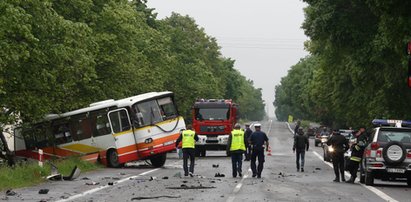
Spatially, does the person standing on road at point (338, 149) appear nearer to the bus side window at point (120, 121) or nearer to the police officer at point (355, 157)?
the police officer at point (355, 157)

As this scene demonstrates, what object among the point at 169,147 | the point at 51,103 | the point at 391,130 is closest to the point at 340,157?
the point at 391,130

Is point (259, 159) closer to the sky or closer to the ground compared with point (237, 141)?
closer to the ground

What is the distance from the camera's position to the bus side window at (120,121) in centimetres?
3294

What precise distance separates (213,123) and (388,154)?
2300cm

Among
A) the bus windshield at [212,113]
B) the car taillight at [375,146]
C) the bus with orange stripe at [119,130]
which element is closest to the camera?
the car taillight at [375,146]

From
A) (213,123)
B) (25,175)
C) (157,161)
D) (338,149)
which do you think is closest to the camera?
(25,175)

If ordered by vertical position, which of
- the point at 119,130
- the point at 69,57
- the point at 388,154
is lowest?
the point at 388,154

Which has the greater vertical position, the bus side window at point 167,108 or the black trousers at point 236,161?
the bus side window at point 167,108

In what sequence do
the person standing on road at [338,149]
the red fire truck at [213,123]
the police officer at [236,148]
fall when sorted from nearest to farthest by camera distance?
the person standing on road at [338,149] → the police officer at [236,148] → the red fire truck at [213,123]

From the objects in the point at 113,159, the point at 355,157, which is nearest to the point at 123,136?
the point at 113,159

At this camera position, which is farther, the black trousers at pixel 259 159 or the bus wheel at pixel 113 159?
the bus wheel at pixel 113 159

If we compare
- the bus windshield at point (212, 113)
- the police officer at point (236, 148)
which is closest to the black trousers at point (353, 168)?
the police officer at point (236, 148)

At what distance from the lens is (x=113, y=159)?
3334cm

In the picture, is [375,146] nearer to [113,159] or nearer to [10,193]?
[10,193]
